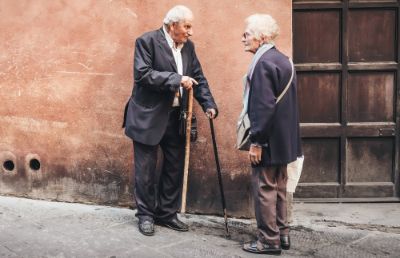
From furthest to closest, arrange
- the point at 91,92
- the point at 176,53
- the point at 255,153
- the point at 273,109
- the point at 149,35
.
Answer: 1. the point at 91,92
2. the point at 176,53
3. the point at 149,35
4. the point at 255,153
5. the point at 273,109

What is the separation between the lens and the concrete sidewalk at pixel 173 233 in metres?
4.80

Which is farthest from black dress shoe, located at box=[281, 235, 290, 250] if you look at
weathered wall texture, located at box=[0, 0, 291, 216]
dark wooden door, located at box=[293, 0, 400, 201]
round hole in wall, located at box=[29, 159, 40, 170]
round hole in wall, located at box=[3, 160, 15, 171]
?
round hole in wall, located at box=[3, 160, 15, 171]

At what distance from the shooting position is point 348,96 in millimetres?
6102

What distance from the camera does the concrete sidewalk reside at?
4801 mm

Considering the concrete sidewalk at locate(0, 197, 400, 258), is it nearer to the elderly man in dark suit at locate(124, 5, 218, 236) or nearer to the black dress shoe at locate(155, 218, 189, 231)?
the black dress shoe at locate(155, 218, 189, 231)

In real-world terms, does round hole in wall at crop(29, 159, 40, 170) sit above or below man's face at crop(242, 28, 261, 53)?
below

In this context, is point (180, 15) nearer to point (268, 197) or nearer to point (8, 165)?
point (268, 197)

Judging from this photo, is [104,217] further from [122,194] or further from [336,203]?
[336,203]

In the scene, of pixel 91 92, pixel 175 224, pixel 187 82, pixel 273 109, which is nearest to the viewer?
pixel 273 109

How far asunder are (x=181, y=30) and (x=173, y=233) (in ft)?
5.48

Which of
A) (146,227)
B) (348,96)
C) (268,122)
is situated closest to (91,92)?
(146,227)

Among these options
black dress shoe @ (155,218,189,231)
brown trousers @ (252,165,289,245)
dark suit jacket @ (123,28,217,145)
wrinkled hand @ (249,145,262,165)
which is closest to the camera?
wrinkled hand @ (249,145,262,165)

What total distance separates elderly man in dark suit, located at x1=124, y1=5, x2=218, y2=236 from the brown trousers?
2.37 ft

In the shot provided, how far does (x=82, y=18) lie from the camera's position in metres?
5.73
